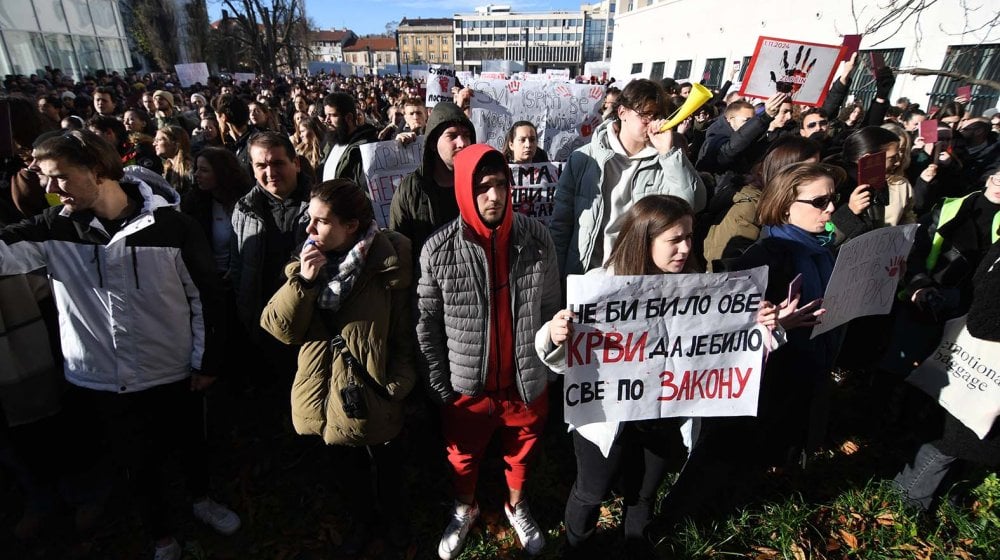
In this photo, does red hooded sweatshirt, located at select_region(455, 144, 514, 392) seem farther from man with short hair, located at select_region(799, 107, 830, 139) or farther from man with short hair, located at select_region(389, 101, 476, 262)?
man with short hair, located at select_region(799, 107, 830, 139)

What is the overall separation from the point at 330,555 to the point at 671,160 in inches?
122

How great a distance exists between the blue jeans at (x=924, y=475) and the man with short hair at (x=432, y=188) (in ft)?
10.5

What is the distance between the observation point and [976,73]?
11297 millimetres

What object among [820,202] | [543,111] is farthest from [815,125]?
[820,202]

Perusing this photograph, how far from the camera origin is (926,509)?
2945 mm

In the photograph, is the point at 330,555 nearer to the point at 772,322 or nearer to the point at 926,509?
the point at 772,322

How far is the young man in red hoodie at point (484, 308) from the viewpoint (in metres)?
2.16

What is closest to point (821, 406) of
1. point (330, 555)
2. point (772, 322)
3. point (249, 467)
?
→ point (772, 322)

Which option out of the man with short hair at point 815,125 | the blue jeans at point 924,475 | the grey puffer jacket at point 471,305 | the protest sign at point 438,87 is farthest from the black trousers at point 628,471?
the protest sign at point 438,87

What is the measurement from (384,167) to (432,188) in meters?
1.39

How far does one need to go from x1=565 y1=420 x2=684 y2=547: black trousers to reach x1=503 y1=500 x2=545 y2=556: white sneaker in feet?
0.91

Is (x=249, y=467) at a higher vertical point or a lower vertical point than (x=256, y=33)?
lower

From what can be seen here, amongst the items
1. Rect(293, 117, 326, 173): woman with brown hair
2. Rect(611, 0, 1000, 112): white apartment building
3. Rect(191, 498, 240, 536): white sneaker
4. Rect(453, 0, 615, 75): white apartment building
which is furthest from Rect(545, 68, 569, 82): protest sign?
Rect(453, 0, 615, 75): white apartment building

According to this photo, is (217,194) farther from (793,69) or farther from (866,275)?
(793,69)
